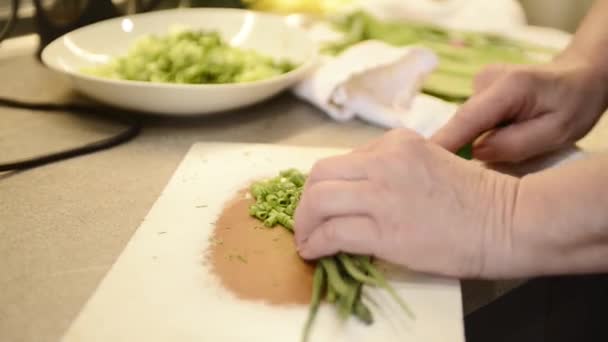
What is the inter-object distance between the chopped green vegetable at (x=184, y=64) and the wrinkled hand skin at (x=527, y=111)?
30 centimetres

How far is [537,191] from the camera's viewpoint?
0.47m

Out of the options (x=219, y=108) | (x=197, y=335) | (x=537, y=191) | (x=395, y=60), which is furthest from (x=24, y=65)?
(x=537, y=191)

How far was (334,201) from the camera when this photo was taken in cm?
49

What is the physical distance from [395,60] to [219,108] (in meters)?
0.26

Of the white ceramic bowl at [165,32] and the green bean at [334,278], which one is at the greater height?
the green bean at [334,278]

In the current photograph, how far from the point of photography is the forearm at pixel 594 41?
28.8 inches

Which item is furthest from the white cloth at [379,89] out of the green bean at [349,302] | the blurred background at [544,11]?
the blurred background at [544,11]

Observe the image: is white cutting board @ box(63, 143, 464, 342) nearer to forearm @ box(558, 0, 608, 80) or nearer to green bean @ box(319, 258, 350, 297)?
green bean @ box(319, 258, 350, 297)

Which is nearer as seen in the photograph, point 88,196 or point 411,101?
point 88,196

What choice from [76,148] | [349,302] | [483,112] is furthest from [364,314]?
[76,148]

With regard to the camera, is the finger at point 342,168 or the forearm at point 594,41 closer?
the finger at point 342,168

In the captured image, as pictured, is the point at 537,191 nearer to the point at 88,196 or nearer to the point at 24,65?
the point at 88,196

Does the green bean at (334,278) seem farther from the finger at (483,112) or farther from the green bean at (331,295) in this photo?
the finger at (483,112)

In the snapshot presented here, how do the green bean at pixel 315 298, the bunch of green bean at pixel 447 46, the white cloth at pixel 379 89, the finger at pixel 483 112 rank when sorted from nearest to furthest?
1. the green bean at pixel 315 298
2. the finger at pixel 483 112
3. the white cloth at pixel 379 89
4. the bunch of green bean at pixel 447 46
